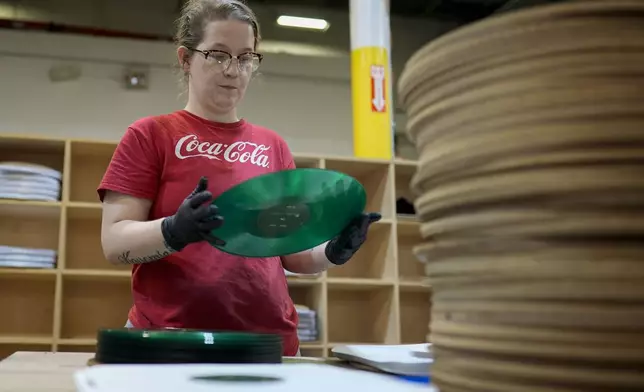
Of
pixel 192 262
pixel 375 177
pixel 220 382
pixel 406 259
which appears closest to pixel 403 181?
pixel 375 177

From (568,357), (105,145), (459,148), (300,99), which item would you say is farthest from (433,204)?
(300,99)

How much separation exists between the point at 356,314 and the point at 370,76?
4.56ft

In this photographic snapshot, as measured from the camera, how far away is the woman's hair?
4.58ft

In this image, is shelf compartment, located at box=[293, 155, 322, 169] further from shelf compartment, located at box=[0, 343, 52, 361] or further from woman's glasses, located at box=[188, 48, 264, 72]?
woman's glasses, located at box=[188, 48, 264, 72]

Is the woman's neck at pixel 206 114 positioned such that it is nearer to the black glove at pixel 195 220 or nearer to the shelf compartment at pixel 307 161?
the black glove at pixel 195 220

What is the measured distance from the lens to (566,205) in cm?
41

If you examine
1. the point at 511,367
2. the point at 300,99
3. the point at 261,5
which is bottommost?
the point at 511,367

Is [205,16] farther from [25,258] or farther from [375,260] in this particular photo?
[375,260]

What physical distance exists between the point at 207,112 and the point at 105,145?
2.04m

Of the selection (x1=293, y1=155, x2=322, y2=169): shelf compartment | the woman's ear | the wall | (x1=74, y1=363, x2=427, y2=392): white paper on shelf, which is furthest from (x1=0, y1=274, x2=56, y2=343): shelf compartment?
(x1=74, y1=363, x2=427, y2=392): white paper on shelf

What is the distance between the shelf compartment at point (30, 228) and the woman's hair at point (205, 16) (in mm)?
2074

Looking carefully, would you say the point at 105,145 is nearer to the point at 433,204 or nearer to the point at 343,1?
the point at 343,1

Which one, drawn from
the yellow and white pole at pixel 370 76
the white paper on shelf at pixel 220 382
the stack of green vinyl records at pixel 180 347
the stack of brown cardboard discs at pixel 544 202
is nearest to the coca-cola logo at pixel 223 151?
the stack of green vinyl records at pixel 180 347

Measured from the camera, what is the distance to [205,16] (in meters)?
1.42
